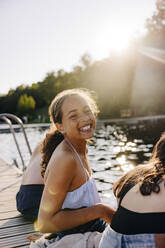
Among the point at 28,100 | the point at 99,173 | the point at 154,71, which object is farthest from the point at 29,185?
the point at 28,100

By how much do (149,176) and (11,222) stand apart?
2.37m

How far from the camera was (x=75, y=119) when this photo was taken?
6.24 ft

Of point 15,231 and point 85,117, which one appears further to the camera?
point 15,231

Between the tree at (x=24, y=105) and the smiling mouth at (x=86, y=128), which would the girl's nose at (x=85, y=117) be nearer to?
the smiling mouth at (x=86, y=128)

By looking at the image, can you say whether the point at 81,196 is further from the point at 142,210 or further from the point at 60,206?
the point at 142,210

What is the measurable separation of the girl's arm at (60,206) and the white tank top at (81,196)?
6 centimetres

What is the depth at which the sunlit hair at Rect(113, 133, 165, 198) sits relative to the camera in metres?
1.26

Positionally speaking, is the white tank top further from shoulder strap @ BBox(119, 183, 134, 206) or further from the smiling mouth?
shoulder strap @ BBox(119, 183, 134, 206)

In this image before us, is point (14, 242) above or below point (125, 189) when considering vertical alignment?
below

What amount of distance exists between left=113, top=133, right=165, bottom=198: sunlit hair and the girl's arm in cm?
34

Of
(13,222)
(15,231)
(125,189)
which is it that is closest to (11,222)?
(13,222)

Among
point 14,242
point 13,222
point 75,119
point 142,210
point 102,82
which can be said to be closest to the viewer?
point 142,210

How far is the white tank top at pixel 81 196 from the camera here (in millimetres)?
1743

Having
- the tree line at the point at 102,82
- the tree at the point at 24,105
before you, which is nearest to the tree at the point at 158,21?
the tree line at the point at 102,82
